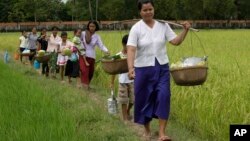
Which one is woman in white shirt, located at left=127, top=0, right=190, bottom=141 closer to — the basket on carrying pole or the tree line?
the basket on carrying pole

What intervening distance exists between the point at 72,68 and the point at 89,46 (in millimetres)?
1614

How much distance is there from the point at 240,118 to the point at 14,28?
47021mm

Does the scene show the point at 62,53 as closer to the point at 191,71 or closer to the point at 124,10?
the point at 191,71

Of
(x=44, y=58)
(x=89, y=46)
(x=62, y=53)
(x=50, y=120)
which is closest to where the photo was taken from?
(x=50, y=120)

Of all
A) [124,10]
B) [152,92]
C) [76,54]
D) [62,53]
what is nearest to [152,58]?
[152,92]

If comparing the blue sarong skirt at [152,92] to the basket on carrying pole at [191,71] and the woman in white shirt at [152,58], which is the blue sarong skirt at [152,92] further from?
the basket on carrying pole at [191,71]

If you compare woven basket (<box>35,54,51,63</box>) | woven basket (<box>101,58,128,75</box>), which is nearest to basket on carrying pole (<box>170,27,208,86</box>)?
woven basket (<box>101,58,128,75</box>)

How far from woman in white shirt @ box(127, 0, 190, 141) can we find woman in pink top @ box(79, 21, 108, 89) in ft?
10.9

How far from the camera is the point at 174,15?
185 feet

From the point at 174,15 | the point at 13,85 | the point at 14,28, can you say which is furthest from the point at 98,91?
the point at 174,15

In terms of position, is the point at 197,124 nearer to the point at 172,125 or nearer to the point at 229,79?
the point at 172,125

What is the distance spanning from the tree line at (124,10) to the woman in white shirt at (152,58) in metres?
48.0

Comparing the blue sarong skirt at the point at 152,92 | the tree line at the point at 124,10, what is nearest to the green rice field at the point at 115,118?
the blue sarong skirt at the point at 152,92

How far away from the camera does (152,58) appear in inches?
201
